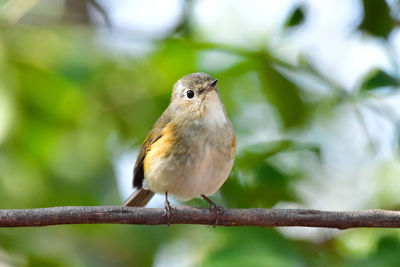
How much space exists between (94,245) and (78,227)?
39cm

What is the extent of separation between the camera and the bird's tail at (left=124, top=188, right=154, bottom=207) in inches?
182

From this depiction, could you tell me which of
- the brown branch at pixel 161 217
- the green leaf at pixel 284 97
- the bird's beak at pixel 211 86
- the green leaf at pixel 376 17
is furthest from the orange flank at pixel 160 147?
the green leaf at pixel 376 17

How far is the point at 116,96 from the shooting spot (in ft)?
17.0

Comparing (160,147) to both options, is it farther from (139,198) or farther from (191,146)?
(139,198)

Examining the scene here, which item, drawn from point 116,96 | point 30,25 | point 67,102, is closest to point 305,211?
point 67,102

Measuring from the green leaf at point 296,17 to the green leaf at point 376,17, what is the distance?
365 millimetres

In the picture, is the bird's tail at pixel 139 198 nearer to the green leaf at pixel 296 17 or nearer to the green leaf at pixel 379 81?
the green leaf at pixel 296 17

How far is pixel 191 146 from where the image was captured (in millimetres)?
3943

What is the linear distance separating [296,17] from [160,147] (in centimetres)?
122

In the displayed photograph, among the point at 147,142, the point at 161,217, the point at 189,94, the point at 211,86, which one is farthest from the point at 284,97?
the point at 161,217

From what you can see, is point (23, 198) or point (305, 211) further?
point (23, 198)

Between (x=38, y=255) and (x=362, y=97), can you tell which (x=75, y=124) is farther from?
(x=362, y=97)

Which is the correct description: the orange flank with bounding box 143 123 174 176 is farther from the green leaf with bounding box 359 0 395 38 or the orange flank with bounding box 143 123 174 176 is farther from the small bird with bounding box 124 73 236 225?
the green leaf with bounding box 359 0 395 38

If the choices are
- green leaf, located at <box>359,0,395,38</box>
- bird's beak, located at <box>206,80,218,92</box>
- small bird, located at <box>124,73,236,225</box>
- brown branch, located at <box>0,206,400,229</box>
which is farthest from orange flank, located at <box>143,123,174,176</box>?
green leaf, located at <box>359,0,395,38</box>
